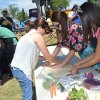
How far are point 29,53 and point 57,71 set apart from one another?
1.23 feet

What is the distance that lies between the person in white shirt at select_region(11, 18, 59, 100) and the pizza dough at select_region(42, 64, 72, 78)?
179 mm

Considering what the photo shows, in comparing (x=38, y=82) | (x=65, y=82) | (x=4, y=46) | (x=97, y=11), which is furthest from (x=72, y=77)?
(x=4, y=46)

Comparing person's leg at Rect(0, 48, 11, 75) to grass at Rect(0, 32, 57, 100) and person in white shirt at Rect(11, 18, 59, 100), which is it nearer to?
grass at Rect(0, 32, 57, 100)

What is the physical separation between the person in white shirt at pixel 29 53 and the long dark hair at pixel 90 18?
65 cm

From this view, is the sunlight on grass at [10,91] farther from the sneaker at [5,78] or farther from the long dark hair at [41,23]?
the long dark hair at [41,23]

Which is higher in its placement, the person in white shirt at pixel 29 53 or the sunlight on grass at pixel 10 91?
the person in white shirt at pixel 29 53

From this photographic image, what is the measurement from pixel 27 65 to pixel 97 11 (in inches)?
40.6

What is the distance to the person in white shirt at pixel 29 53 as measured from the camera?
2.95 meters

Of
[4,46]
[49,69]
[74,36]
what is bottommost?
[4,46]

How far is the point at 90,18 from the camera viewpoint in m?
2.30

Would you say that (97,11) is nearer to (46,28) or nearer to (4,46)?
(46,28)

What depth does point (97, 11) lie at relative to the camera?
2.33 metres

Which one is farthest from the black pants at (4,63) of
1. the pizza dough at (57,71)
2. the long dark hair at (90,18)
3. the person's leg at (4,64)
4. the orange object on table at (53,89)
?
the long dark hair at (90,18)

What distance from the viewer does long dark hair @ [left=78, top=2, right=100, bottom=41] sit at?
229cm
